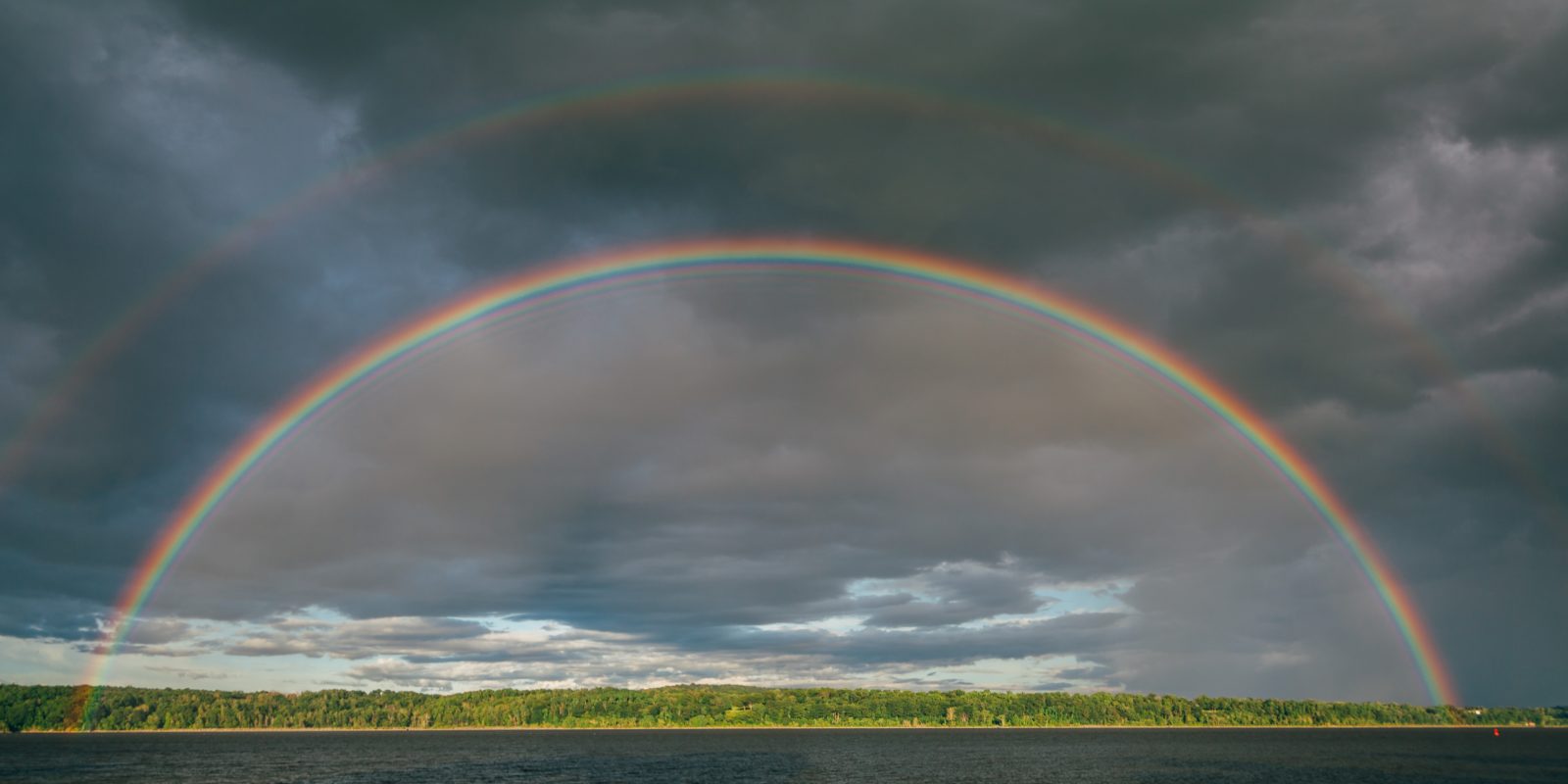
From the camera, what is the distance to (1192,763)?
168 m

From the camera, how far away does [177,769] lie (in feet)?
498

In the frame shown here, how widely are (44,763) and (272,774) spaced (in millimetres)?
66933

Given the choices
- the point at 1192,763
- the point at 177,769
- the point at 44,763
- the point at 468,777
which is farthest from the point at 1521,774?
the point at 44,763

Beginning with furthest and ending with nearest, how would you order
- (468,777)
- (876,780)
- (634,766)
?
(634,766) < (468,777) < (876,780)

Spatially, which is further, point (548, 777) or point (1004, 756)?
point (1004, 756)

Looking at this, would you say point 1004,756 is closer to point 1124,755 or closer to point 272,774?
point 1124,755

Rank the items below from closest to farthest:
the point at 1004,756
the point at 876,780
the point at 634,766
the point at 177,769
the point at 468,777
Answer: the point at 876,780, the point at 468,777, the point at 177,769, the point at 634,766, the point at 1004,756

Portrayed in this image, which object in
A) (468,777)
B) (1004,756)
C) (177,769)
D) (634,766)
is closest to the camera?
(468,777)

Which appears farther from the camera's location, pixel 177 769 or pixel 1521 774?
pixel 177 769

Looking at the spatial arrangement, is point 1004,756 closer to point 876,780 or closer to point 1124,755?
point 1124,755

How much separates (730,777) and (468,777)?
130 ft

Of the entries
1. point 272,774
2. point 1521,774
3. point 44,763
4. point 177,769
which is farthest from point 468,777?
point 1521,774

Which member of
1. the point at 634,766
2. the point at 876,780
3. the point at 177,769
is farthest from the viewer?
the point at 634,766

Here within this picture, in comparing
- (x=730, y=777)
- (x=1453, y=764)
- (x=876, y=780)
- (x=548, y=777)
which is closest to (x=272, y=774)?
(x=548, y=777)
